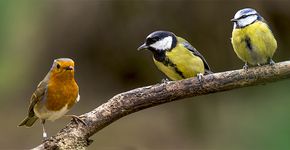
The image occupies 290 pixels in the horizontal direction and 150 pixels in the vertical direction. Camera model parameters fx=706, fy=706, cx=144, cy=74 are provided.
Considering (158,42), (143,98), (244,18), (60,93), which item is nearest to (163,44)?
(158,42)

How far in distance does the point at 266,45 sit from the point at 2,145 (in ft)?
16.3

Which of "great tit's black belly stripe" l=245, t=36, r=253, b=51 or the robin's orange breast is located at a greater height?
"great tit's black belly stripe" l=245, t=36, r=253, b=51

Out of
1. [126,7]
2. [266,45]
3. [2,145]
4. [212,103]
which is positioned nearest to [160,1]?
[126,7]

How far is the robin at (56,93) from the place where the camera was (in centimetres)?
482

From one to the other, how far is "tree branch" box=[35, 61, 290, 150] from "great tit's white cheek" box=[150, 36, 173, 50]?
65cm

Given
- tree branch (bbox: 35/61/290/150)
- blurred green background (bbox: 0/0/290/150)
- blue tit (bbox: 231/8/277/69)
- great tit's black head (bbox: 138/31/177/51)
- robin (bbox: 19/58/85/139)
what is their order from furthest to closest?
blurred green background (bbox: 0/0/290/150) → great tit's black head (bbox: 138/31/177/51) → blue tit (bbox: 231/8/277/69) → robin (bbox: 19/58/85/139) → tree branch (bbox: 35/61/290/150)

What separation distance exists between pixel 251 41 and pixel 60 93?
1434 millimetres

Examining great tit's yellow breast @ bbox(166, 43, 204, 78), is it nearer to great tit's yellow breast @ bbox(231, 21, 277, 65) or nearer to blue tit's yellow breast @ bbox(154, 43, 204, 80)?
blue tit's yellow breast @ bbox(154, 43, 204, 80)

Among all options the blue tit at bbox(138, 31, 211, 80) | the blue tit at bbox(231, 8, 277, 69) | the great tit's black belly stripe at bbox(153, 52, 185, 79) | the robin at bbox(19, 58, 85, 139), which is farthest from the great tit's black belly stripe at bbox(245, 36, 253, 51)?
the robin at bbox(19, 58, 85, 139)

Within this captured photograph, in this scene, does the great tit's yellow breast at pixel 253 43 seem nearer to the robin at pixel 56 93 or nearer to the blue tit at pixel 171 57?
the blue tit at pixel 171 57

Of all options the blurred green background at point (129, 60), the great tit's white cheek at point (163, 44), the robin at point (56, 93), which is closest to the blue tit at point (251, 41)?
the great tit's white cheek at point (163, 44)

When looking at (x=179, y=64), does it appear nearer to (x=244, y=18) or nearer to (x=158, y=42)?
(x=158, y=42)

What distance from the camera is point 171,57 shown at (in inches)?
215

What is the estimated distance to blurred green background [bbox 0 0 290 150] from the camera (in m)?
8.91
